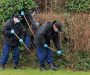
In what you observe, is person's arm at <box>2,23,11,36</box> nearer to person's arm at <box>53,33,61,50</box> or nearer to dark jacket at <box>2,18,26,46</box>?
dark jacket at <box>2,18,26,46</box>

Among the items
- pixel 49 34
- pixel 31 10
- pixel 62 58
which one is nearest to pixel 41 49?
pixel 49 34

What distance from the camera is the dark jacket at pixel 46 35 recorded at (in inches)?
581

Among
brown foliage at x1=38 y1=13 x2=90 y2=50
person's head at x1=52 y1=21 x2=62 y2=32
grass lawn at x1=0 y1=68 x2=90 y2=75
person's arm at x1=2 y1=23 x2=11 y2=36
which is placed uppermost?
person's head at x1=52 y1=21 x2=62 y2=32

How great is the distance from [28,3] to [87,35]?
2956 mm

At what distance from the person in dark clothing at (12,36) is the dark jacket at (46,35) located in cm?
99

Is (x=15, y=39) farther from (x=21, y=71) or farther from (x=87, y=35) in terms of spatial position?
(x=87, y=35)

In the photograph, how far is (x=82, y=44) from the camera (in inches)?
655

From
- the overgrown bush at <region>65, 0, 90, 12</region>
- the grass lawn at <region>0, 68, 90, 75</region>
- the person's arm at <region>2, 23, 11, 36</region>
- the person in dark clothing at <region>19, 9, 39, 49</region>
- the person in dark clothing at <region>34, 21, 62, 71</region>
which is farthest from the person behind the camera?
the overgrown bush at <region>65, 0, 90, 12</region>

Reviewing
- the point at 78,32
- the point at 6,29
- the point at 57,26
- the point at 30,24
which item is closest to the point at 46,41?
the point at 57,26

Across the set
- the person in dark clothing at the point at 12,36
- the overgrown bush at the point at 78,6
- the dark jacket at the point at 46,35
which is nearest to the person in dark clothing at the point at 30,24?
the person in dark clothing at the point at 12,36

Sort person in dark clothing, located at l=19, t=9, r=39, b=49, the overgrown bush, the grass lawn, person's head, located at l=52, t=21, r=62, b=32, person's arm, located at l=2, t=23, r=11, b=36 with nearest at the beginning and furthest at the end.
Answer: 1. person's head, located at l=52, t=21, r=62, b=32
2. the grass lawn
3. person's arm, located at l=2, t=23, r=11, b=36
4. person in dark clothing, located at l=19, t=9, r=39, b=49
5. the overgrown bush

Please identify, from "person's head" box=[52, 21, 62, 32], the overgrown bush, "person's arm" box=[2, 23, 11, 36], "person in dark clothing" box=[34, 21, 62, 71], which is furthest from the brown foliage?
"person's arm" box=[2, 23, 11, 36]

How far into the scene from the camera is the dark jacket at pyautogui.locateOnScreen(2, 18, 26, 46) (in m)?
15.3

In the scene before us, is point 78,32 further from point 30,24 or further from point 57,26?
point 57,26
